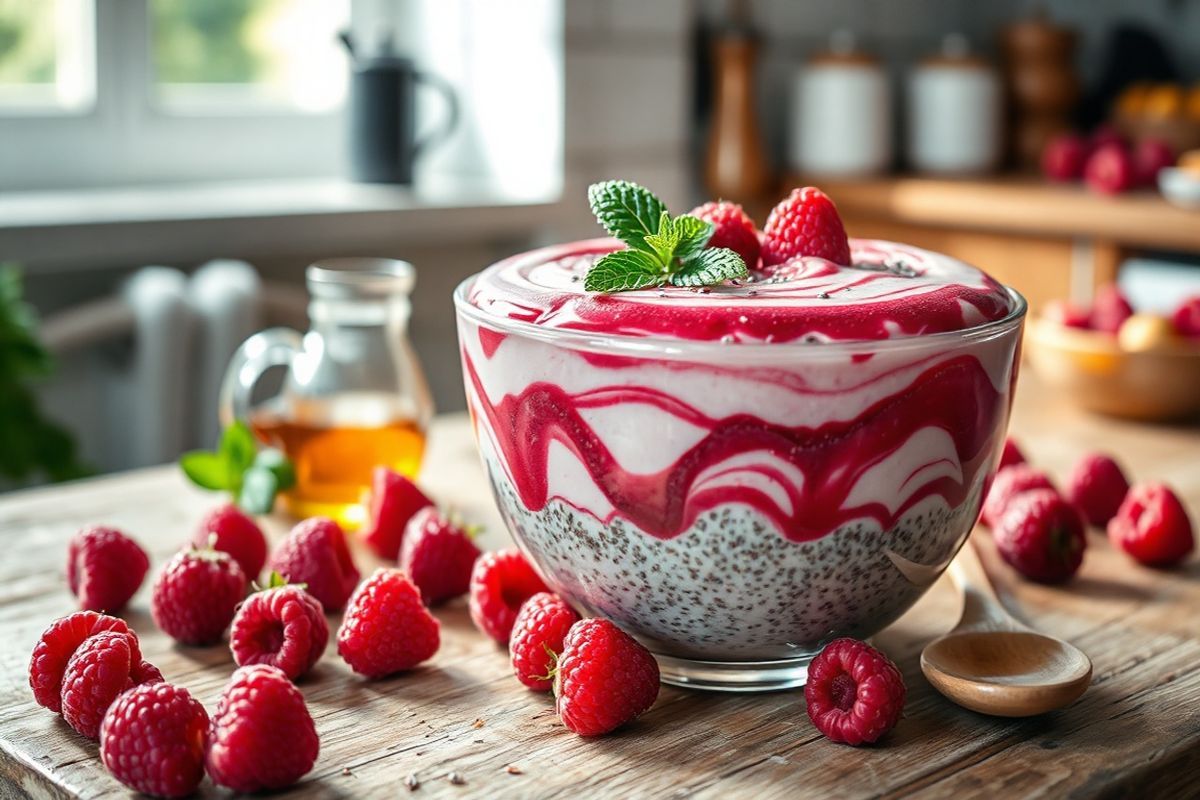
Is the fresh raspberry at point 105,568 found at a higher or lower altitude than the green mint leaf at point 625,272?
lower

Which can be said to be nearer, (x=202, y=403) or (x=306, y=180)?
(x=202, y=403)

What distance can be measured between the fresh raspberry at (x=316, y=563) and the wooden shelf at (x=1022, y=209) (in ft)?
5.58

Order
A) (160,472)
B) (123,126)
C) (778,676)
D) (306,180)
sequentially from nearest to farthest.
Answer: (778,676) → (160,472) → (123,126) → (306,180)

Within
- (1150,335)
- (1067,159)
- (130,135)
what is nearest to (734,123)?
(1067,159)

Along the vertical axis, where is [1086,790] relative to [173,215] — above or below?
below

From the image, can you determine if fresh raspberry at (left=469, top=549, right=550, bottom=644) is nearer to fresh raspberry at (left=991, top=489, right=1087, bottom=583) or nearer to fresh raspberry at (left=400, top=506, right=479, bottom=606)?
fresh raspberry at (left=400, top=506, right=479, bottom=606)

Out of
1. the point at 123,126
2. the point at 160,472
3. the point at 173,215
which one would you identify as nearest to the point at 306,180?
the point at 123,126

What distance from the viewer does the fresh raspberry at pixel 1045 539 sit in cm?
86

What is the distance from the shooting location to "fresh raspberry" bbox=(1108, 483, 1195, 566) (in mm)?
887

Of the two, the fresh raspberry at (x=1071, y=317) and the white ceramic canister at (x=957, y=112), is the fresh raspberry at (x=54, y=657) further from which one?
the white ceramic canister at (x=957, y=112)

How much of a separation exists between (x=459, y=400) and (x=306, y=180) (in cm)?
46

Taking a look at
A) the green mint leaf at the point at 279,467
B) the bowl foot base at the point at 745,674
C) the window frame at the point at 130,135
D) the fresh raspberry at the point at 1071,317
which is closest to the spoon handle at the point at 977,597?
the bowl foot base at the point at 745,674

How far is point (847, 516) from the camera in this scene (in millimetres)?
628

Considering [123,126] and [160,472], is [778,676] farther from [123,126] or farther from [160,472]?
[123,126]
